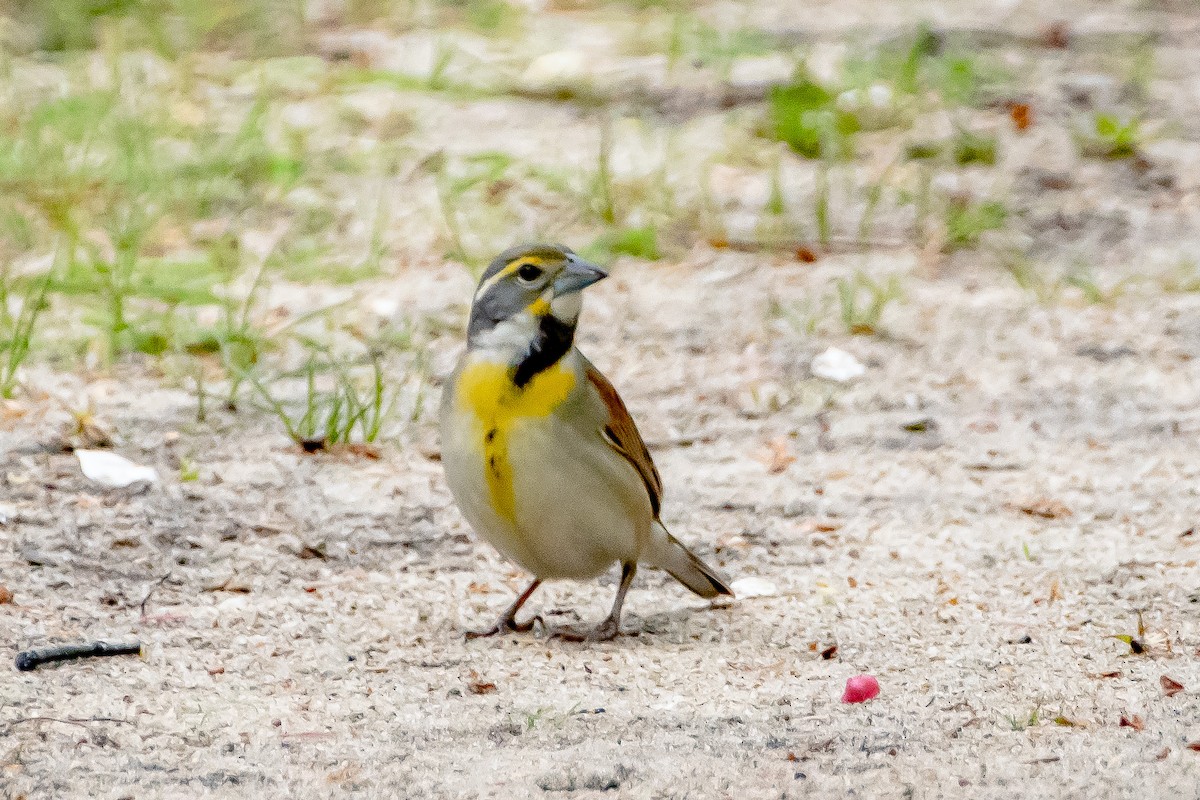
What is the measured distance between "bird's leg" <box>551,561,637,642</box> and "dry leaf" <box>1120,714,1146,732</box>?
4.64 feet

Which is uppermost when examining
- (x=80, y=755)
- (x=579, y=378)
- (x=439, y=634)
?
(x=579, y=378)

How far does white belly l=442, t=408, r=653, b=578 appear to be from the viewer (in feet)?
14.4

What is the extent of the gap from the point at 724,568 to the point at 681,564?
0.36 m

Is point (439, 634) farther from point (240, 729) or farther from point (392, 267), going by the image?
point (392, 267)

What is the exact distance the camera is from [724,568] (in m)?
5.26

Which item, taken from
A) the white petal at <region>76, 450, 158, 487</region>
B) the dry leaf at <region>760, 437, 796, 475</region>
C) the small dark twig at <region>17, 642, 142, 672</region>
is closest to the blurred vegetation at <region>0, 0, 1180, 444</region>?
the white petal at <region>76, 450, 158, 487</region>

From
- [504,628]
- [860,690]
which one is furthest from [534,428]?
[860,690]

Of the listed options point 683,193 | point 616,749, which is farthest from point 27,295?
point 616,749

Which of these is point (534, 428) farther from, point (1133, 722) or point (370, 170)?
point (370, 170)

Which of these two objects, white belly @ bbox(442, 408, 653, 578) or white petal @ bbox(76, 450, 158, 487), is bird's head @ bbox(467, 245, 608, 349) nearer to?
white belly @ bbox(442, 408, 653, 578)

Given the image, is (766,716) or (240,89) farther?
(240,89)

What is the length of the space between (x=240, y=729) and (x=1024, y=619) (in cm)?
202

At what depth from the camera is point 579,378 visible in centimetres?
452

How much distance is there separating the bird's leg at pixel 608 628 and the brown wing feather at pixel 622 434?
0.19 meters
